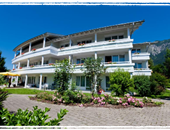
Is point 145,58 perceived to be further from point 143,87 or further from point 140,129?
point 140,129

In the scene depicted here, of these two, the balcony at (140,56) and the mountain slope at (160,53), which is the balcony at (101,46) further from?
the mountain slope at (160,53)

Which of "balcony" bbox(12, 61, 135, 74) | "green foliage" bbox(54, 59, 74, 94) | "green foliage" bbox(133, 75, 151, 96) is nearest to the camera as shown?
"green foliage" bbox(54, 59, 74, 94)

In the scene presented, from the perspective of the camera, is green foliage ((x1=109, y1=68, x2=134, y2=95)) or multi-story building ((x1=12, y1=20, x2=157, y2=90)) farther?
multi-story building ((x1=12, y1=20, x2=157, y2=90))

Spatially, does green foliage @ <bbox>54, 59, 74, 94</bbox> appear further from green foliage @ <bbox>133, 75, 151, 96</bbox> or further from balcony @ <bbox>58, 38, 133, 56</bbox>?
balcony @ <bbox>58, 38, 133, 56</bbox>

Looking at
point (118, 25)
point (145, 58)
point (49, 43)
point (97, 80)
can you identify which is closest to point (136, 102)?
point (97, 80)

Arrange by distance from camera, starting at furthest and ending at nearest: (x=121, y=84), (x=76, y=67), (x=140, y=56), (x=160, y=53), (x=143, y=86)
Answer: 1. (x=160, y=53)
2. (x=140, y=56)
3. (x=76, y=67)
4. (x=143, y=86)
5. (x=121, y=84)

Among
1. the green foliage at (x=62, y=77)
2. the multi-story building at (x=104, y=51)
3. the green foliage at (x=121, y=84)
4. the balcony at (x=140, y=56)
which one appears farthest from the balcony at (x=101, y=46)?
the green foliage at (x=62, y=77)

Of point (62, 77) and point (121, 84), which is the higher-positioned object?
point (62, 77)

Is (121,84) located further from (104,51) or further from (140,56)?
(140,56)

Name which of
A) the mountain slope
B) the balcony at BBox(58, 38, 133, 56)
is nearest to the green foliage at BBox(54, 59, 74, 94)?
the balcony at BBox(58, 38, 133, 56)

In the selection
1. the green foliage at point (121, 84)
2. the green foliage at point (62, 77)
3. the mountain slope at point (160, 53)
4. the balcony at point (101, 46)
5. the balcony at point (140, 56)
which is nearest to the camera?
the green foliage at point (62, 77)

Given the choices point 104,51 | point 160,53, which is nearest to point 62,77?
point 104,51

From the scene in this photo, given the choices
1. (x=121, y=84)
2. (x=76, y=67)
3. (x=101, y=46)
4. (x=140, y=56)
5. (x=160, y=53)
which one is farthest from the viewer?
(x=160, y=53)

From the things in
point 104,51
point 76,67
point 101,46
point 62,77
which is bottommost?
point 62,77
